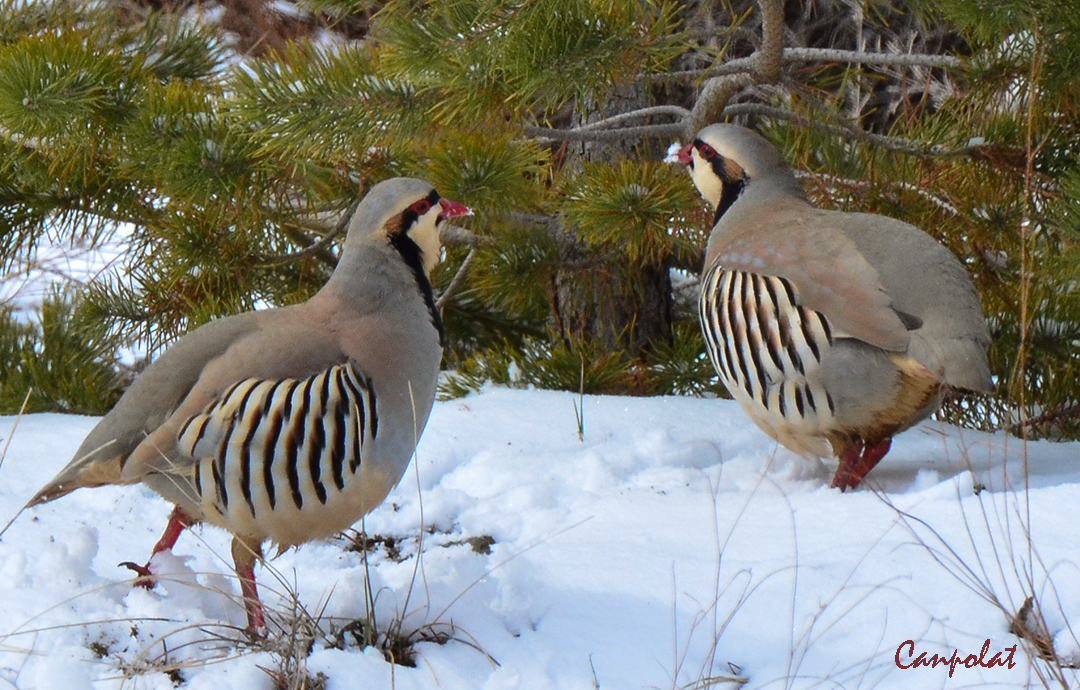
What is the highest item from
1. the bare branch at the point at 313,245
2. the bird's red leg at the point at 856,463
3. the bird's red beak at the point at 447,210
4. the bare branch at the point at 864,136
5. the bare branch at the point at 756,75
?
the bare branch at the point at 756,75

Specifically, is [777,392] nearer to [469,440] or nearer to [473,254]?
[469,440]

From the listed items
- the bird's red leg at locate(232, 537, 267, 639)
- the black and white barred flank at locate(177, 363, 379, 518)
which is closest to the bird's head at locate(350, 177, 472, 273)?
the black and white barred flank at locate(177, 363, 379, 518)

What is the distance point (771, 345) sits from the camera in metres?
2.96

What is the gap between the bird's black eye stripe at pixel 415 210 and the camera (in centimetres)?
264

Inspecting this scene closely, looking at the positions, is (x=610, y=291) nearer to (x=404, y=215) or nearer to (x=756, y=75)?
(x=756, y=75)

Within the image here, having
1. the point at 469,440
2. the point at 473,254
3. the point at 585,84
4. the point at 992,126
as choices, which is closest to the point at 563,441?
the point at 469,440

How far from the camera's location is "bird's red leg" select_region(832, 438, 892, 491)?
296cm

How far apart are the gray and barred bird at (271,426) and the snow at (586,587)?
12cm

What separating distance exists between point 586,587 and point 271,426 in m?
0.67

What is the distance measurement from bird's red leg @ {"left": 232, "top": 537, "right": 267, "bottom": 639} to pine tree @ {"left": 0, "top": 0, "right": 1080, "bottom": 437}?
1386 mm

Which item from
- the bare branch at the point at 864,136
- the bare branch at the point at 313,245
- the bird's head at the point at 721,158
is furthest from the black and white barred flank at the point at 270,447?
the bare branch at the point at 864,136

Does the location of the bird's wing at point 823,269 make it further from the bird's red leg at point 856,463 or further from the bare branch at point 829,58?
the bare branch at point 829,58

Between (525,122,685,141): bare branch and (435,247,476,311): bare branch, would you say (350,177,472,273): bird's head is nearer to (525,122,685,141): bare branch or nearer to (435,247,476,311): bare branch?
(525,122,685,141): bare branch

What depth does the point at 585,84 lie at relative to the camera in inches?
124
